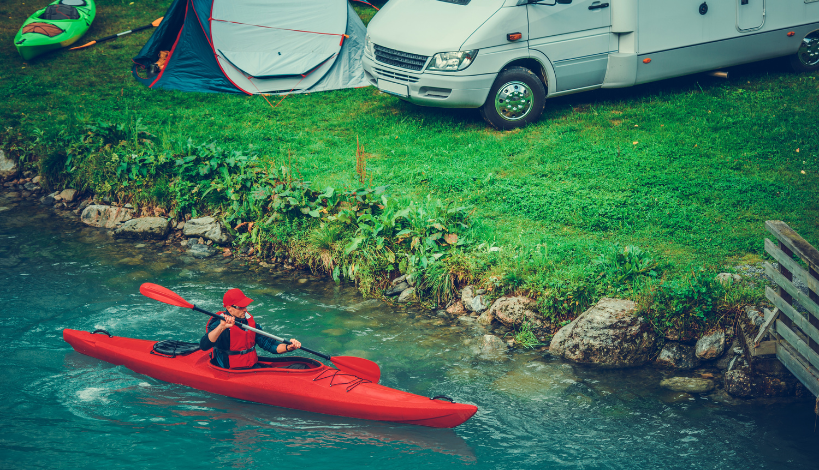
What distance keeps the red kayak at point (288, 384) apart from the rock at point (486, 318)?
1431 millimetres

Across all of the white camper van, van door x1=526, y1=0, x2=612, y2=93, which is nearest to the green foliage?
the white camper van

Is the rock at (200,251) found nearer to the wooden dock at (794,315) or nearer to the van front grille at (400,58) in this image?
the van front grille at (400,58)

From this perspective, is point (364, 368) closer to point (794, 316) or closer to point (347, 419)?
point (347, 419)

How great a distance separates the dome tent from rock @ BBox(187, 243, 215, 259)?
4255mm

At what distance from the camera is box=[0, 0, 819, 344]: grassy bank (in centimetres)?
650

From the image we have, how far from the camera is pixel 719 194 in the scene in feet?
24.5

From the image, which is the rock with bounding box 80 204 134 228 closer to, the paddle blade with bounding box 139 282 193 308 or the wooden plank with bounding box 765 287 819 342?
the paddle blade with bounding box 139 282 193 308

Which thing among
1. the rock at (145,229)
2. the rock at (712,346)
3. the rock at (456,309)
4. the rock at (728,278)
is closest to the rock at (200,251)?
the rock at (145,229)

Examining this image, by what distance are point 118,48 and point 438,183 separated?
28.5 ft

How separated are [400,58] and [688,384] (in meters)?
5.81

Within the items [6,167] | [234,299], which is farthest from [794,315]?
[6,167]

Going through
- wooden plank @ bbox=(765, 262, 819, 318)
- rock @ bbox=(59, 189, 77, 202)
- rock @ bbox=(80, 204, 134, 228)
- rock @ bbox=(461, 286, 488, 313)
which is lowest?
rock @ bbox=(461, 286, 488, 313)

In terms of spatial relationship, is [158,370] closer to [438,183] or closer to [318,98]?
[438,183]

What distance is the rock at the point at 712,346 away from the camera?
558 cm
